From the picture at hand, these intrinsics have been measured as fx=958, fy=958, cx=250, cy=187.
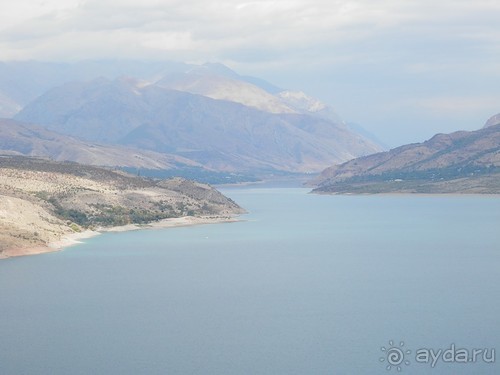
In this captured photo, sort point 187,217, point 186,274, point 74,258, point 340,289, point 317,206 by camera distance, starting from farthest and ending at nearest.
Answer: point 317,206 < point 187,217 < point 74,258 < point 186,274 < point 340,289

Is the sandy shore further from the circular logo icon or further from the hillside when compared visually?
the circular logo icon

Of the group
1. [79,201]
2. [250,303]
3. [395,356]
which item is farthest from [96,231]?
[395,356]

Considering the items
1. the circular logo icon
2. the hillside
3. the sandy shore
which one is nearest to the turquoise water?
the circular logo icon

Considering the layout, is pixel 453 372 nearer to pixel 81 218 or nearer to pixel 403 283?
pixel 403 283

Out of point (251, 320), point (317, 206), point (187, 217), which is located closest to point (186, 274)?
point (251, 320)

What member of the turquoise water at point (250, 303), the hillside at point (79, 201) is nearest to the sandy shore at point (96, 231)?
the hillside at point (79, 201)
